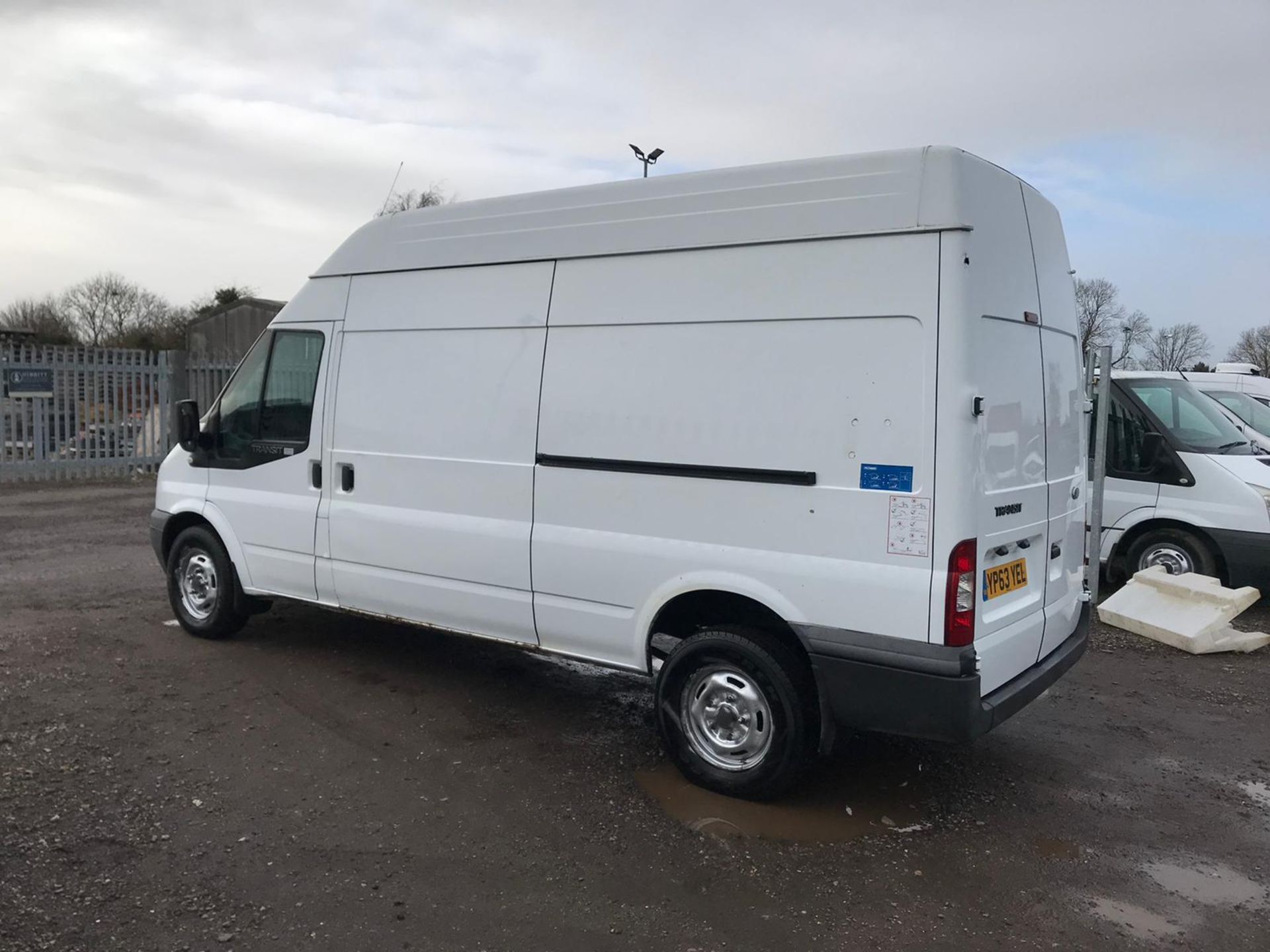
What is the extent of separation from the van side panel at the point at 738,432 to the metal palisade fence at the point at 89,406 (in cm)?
1342

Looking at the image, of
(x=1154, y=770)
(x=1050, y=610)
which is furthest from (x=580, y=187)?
(x=1154, y=770)

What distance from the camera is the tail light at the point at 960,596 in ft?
12.3

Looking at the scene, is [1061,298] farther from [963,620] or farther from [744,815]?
[744,815]

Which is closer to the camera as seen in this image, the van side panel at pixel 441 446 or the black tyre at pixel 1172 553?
the van side panel at pixel 441 446

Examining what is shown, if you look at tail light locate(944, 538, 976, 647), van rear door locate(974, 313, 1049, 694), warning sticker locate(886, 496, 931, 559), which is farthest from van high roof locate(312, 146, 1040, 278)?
tail light locate(944, 538, 976, 647)

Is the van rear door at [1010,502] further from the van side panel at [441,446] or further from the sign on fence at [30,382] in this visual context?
the sign on fence at [30,382]

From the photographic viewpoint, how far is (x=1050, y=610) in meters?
4.61

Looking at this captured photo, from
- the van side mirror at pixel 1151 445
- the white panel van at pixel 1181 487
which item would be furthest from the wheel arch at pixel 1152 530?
the van side mirror at pixel 1151 445

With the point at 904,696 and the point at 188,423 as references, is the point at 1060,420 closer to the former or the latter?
the point at 904,696

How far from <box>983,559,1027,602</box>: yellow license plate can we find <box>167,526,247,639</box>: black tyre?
4.80 m

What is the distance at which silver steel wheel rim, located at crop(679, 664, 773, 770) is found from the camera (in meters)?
4.27

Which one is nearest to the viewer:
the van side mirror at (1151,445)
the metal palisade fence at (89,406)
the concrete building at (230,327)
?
the van side mirror at (1151,445)

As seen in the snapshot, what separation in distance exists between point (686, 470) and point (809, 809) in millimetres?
1591

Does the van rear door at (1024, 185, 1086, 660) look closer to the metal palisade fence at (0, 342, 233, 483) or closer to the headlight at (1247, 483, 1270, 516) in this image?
the headlight at (1247, 483, 1270, 516)
